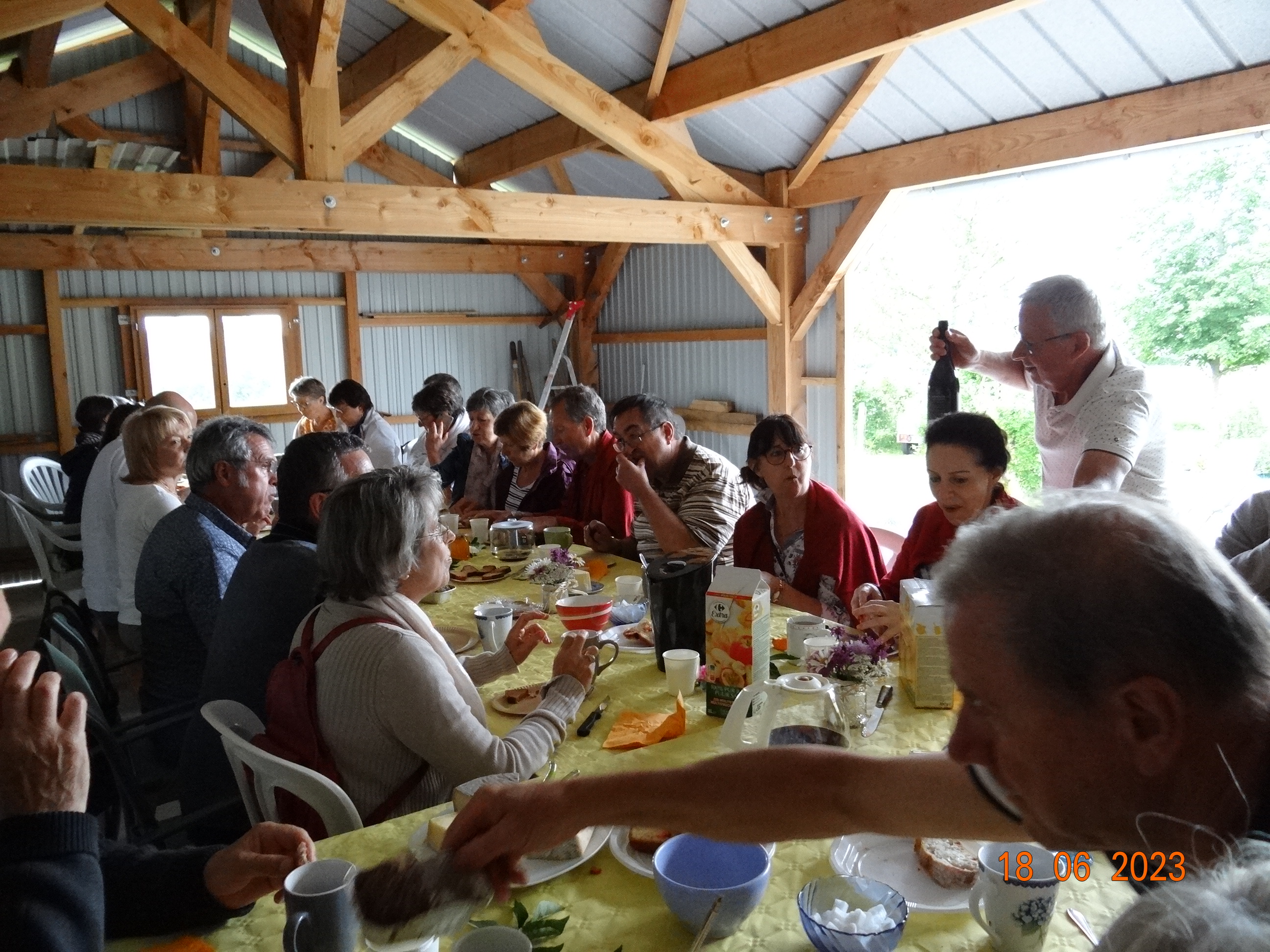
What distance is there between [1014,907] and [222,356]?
29.4 feet

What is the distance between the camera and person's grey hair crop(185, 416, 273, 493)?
8.64ft

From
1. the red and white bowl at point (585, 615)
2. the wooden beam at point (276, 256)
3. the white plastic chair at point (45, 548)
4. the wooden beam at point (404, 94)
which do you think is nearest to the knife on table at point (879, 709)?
the red and white bowl at point (585, 615)

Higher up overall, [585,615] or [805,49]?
[805,49]

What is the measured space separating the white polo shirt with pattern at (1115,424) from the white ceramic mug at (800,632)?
1.05 m

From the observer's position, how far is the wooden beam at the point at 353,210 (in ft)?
15.2

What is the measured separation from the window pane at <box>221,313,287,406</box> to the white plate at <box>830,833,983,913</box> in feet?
28.2

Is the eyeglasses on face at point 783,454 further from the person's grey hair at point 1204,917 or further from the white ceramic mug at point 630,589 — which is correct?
the person's grey hair at point 1204,917

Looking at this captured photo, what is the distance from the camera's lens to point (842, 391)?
664 cm

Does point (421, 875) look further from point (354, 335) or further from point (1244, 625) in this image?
point (354, 335)

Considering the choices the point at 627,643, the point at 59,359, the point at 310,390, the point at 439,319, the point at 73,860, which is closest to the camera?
the point at 73,860

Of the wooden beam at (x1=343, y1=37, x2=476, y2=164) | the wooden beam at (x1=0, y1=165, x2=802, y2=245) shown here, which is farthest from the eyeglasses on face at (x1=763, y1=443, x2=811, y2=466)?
the wooden beam at (x1=343, y1=37, x2=476, y2=164)

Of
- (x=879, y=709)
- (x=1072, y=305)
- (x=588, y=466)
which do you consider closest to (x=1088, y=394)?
(x=1072, y=305)

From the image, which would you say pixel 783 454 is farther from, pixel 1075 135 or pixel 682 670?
pixel 1075 135

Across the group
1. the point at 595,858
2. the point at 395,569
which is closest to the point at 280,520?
the point at 395,569
